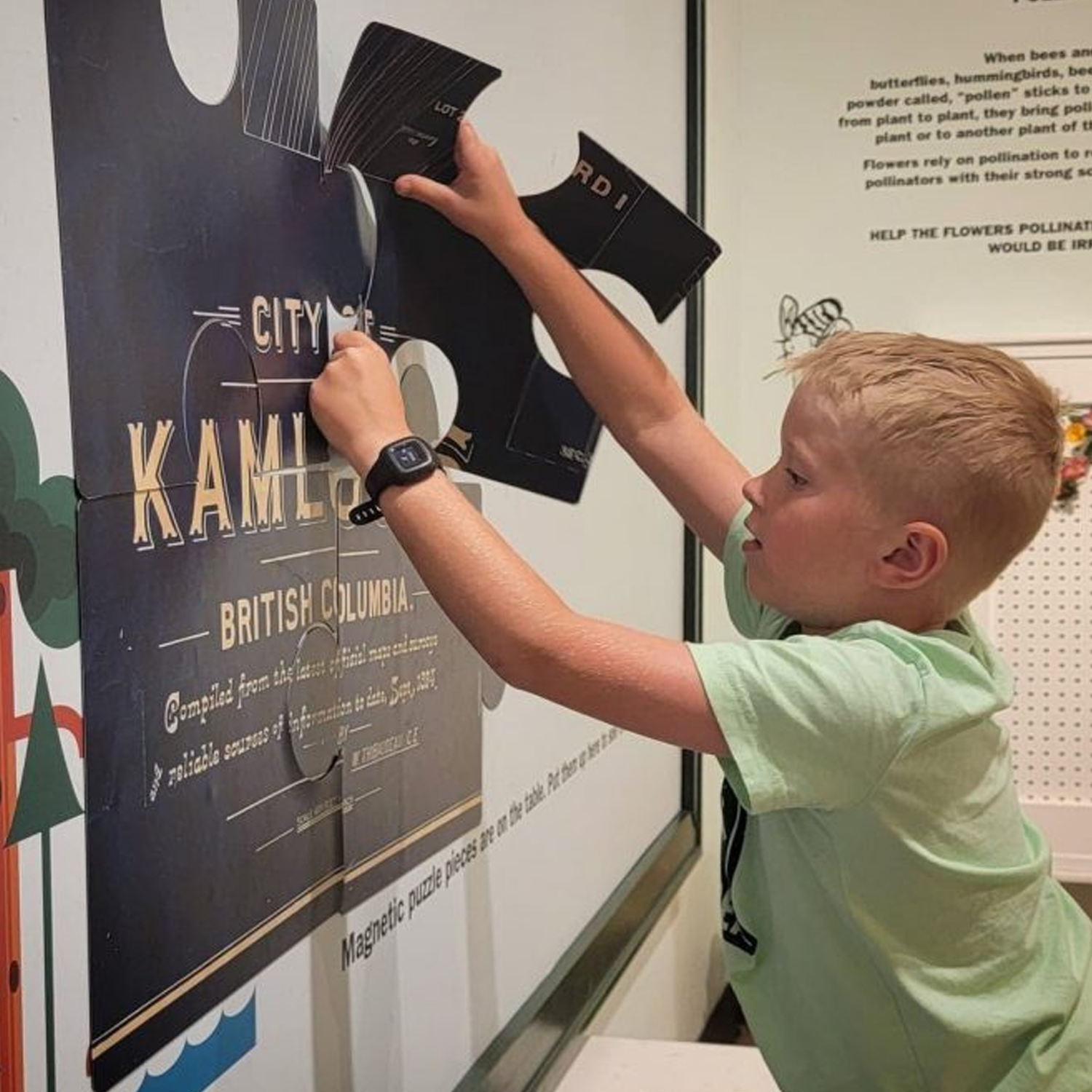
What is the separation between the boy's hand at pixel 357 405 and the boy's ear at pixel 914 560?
345mm

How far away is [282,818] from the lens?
0.88 metres

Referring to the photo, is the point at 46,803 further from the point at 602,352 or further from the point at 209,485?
the point at 602,352

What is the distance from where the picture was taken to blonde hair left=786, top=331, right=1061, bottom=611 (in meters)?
0.91

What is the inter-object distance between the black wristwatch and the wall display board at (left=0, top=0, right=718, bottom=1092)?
71mm

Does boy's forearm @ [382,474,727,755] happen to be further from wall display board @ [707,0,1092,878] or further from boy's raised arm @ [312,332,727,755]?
wall display board @ [707,0,1092,878]

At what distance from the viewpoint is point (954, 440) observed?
902 mm

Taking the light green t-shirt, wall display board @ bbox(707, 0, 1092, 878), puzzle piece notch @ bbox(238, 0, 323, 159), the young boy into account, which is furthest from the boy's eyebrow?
wall display board @ bbox(707, 0, 1092, 878)

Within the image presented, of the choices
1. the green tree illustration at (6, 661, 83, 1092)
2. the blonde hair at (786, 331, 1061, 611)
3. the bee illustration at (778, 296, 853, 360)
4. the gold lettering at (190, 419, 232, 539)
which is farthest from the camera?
the bee illustration at (778, 296, 853, 360)

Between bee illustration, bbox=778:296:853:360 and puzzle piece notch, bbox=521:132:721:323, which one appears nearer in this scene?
puzzle piece notch, bbox=521:132:721:323

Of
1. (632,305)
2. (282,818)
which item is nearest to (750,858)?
(282,818)

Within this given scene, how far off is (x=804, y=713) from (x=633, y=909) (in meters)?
1.09

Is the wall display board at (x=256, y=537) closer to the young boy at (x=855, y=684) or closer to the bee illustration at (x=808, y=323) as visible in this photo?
the young boy at (x=855, y=684)

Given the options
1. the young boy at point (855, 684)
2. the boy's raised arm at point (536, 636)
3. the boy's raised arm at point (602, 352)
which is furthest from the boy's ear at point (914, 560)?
the boy's raised arm at point (602, 352)

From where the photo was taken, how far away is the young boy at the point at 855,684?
2.72 ft
